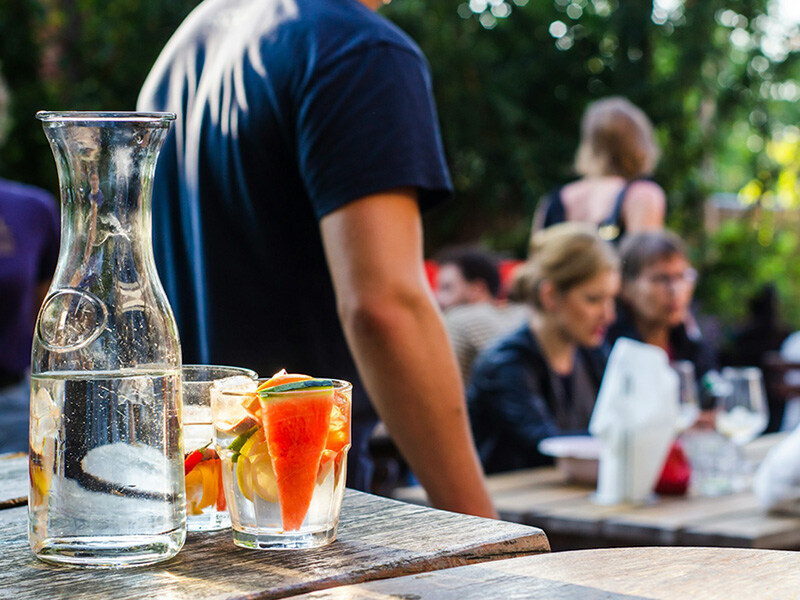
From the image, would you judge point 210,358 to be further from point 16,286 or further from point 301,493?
point 16,286

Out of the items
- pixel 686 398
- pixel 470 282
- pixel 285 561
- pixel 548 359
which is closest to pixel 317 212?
pixel 285 561

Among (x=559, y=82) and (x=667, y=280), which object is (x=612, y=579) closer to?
(x=667, y=280)

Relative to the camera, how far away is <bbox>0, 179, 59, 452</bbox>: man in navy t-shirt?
269cm

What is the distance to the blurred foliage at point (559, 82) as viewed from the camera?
24.4ft

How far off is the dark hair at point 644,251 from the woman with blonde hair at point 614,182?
0.87 feet

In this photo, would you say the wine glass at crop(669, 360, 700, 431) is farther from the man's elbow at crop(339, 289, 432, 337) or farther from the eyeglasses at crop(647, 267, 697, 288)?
the man's elbow at crop(339, 289, 432, 337)

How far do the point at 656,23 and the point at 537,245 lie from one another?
200 inches

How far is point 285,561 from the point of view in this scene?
745 millimetres

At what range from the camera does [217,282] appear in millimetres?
1380

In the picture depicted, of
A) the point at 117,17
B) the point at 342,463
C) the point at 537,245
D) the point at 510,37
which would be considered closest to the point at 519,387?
the point at 537,245

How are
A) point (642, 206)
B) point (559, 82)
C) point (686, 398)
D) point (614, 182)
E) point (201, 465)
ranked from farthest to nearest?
point (559, 82) < point (614, 182) < point (642, 206) < point (686, 398) < point (201, 465)

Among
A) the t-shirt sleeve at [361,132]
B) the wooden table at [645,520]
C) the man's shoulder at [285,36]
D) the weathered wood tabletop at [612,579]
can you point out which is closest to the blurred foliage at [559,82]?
the wooden table at [645,520]

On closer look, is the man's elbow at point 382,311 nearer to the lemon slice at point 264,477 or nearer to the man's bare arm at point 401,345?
the man's bare arm at point 401,345

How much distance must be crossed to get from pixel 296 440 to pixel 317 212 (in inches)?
22.5
